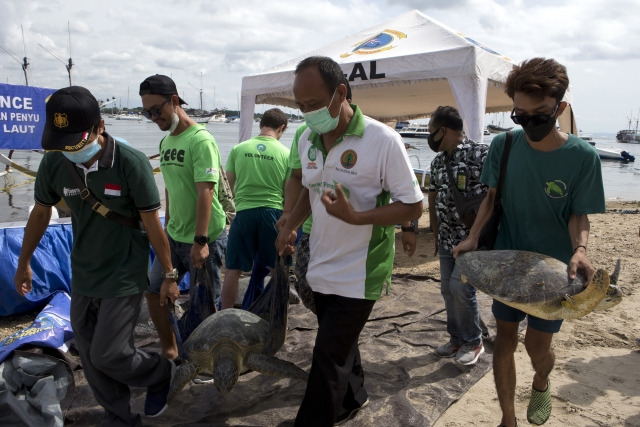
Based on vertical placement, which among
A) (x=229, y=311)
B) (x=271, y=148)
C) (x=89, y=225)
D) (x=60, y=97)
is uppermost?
(x=60, y=97)

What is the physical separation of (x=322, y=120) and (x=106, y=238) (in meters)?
1.26

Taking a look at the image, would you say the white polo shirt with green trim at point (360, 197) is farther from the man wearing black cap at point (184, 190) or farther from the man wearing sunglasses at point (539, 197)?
the man wearing black cap at point (184, 190)

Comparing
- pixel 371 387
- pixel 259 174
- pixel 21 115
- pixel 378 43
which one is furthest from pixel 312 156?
pixel 21 115

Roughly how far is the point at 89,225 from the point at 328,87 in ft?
4.60

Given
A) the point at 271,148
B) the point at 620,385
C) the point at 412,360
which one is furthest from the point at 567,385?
the point at 271,148

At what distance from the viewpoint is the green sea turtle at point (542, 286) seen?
2061 mm

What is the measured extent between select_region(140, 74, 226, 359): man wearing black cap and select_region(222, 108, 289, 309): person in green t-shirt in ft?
1.73

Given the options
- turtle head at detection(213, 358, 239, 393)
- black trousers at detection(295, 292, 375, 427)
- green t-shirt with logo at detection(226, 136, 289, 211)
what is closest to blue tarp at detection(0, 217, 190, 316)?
green t-shirt with logo at detection(226, 136, 289, 211)

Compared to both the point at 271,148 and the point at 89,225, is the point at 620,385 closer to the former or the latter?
the point at 271,148

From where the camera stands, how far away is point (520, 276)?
7.11 feet

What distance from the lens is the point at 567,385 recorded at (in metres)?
3.33

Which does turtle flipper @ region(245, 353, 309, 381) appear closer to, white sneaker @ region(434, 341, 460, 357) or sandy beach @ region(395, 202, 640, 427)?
sandy beach @ region(395, 202, 640, 427)

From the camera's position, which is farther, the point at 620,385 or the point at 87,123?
the point at 620,385

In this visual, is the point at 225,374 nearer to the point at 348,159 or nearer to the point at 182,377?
the point at 182,377
